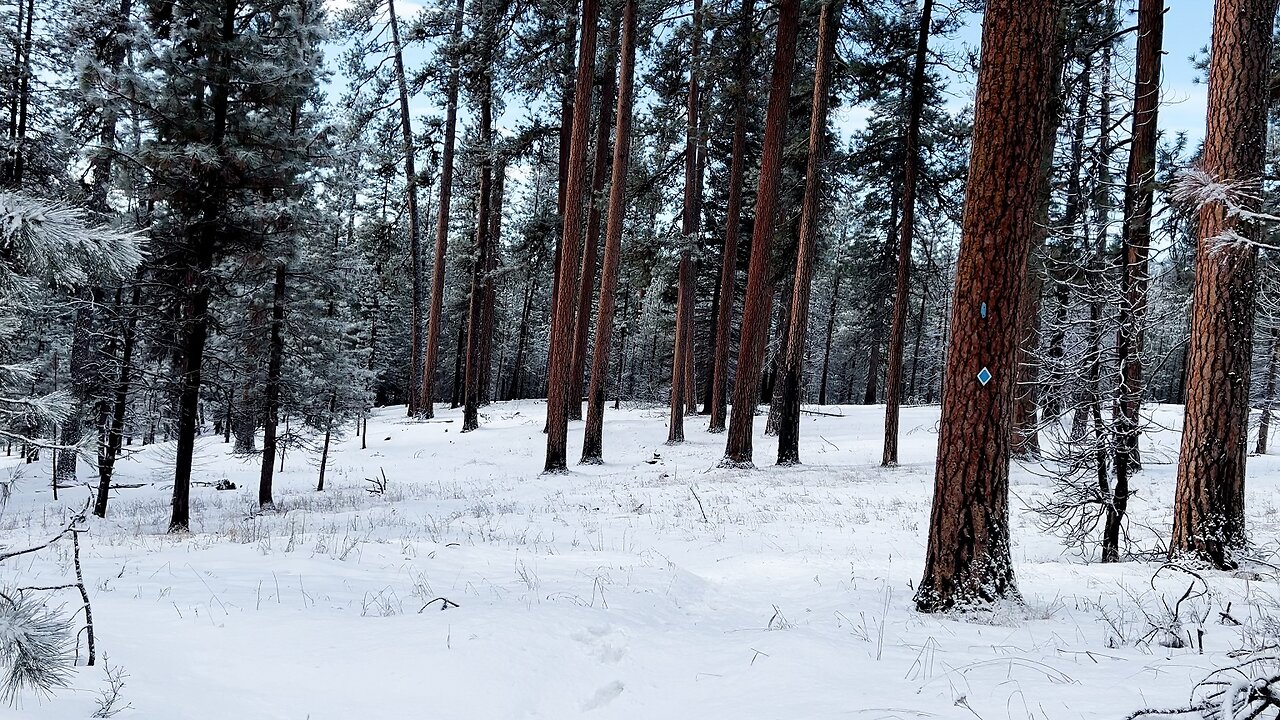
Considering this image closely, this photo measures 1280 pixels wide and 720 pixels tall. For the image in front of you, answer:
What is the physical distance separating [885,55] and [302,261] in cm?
1319

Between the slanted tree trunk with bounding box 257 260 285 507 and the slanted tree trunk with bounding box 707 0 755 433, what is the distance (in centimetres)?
1086

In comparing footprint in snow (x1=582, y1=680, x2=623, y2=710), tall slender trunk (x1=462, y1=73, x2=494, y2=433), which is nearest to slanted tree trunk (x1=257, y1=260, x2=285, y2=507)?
tall slender trunk (x1=462, y1=73, x2=494, y2=433)

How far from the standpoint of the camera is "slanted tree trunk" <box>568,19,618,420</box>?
16.6 metres

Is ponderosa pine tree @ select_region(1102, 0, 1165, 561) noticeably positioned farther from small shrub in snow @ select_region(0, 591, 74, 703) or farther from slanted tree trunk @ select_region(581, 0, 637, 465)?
slanted tree trunk @ select_region(581, 0, 637, 465)

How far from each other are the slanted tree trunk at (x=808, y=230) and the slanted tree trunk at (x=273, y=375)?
10.7 metres

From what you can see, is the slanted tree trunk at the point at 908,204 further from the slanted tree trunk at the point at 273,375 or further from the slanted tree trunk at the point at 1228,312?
the slanted tree trunk at the point at 273,375

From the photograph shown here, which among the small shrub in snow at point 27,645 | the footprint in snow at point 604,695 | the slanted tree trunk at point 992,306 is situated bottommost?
the footprint in snow at point 604,695

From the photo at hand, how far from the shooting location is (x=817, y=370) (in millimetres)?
60656

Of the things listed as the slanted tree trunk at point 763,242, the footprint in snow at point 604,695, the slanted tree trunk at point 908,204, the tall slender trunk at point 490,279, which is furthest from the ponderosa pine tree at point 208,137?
the tall slender trunk at point 490,279

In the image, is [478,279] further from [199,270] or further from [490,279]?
[199,270]

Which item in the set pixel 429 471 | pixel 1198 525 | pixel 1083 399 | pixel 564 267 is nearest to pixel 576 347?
pixel 564 267

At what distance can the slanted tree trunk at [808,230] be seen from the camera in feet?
48.7

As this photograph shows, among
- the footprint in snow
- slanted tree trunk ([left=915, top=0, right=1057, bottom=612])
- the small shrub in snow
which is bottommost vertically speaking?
the footprint in snow

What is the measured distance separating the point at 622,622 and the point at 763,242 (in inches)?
450
